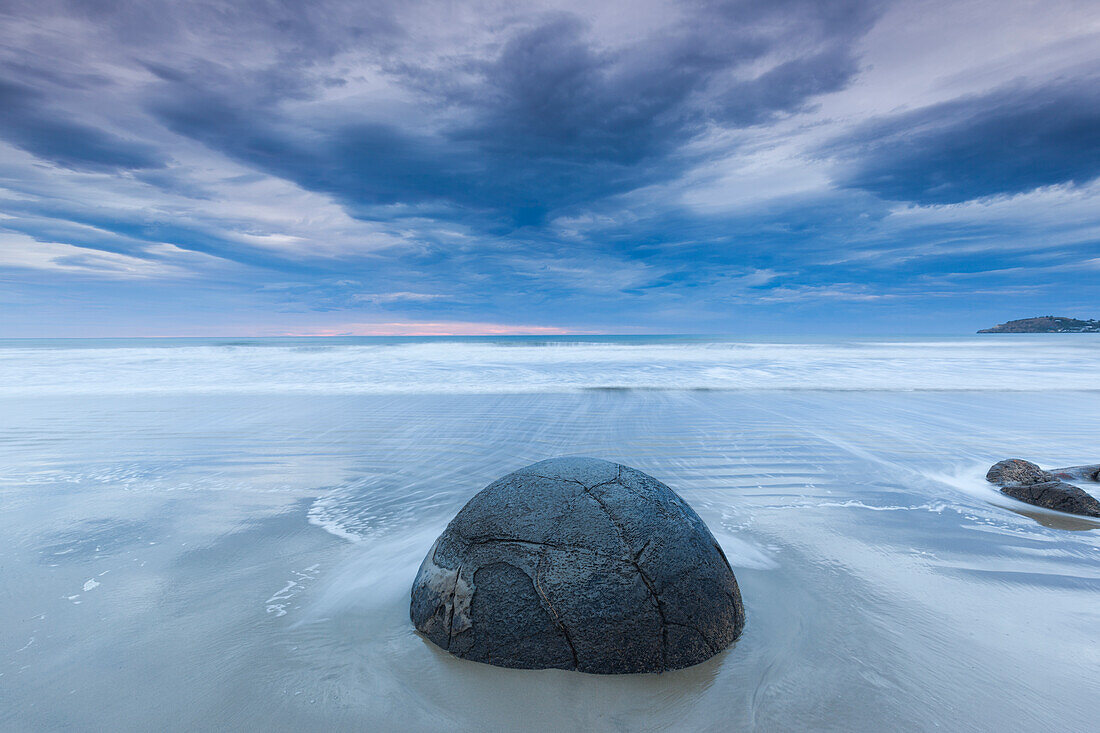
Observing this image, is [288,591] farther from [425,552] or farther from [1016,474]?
[1016,474]

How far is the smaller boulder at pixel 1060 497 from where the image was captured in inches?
182

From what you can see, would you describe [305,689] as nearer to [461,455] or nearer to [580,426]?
[461,455]

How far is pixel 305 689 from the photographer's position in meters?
2.42

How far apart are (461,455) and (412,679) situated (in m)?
4.41

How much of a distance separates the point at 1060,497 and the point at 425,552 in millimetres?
5776

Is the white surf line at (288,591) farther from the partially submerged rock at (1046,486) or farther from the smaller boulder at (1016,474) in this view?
the smaller boulder at (1016,474)

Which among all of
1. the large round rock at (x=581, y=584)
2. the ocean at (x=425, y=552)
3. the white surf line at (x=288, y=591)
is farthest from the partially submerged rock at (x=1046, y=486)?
the white surf line at (x=288, y=591)

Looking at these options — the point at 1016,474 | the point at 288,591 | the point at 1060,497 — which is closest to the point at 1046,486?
the point at 1060,497

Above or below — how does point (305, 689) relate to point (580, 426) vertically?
below

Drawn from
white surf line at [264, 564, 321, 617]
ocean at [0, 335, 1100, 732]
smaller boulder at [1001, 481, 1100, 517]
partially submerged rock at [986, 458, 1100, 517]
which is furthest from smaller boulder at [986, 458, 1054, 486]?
white surf line at [264, 564, 321, 617]

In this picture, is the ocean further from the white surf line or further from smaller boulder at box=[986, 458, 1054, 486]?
smaller boulder at box=[986, 458, 1054, 486]

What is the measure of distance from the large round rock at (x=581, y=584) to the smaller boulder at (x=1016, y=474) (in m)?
4.70

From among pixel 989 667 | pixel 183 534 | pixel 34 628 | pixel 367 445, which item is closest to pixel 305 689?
pixel 34 628

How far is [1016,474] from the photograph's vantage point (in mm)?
5465
